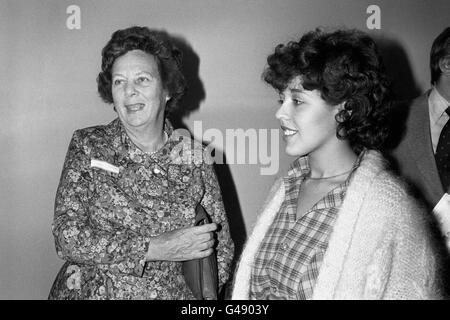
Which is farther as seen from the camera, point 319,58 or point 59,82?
point 59,82

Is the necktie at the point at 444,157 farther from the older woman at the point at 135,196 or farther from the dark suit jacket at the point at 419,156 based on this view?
the older woman at the point at 135,196

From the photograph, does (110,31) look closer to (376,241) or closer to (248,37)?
(248,37)

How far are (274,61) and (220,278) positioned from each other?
0.90m

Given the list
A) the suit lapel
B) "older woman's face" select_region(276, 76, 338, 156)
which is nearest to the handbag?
"older woman's face" select_region(276, 76, 338, 156)

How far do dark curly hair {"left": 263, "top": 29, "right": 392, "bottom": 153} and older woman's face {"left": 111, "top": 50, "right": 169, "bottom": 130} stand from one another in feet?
2.09

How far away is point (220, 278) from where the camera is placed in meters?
1.98

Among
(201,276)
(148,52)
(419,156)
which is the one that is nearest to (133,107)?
(148,52)

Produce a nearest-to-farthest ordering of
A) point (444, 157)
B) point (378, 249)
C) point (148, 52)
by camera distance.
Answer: point (378, 249)
point (148, 52)
point (444, 157)

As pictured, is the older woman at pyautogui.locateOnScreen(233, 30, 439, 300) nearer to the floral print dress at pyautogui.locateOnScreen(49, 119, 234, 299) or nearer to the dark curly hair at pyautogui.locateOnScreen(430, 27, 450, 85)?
the floral print dress at pyautogui.locateOnScreen(49, 119, 234, 299)

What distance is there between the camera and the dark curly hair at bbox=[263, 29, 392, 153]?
1.44 m

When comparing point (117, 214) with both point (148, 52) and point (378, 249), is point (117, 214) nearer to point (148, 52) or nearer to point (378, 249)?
point (148, 52)

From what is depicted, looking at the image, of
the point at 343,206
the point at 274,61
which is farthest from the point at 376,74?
the point at 343,206

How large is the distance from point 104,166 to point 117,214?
183 mm

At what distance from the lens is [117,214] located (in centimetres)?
177
